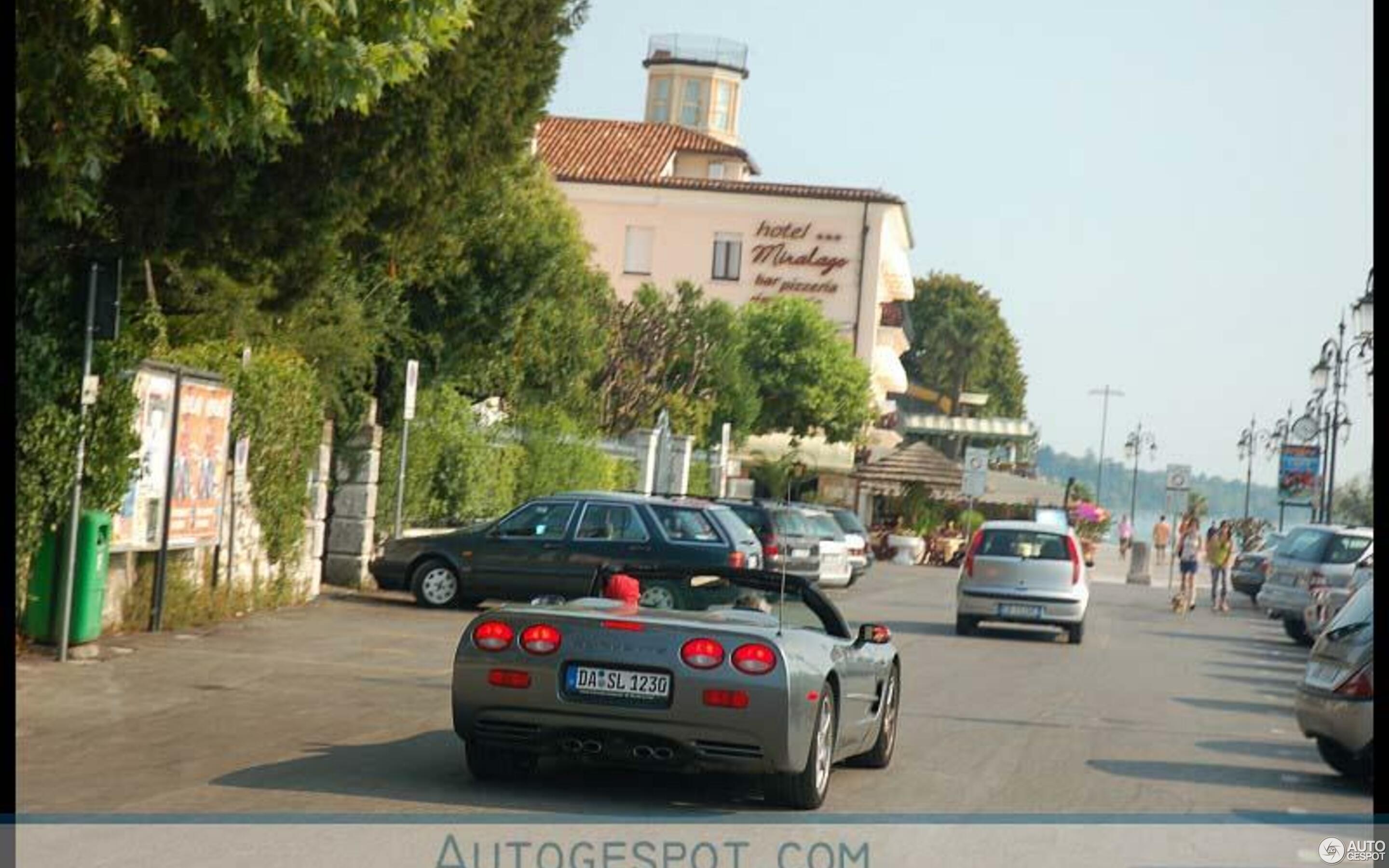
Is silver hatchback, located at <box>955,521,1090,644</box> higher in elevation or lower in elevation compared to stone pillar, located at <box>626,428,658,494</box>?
lower

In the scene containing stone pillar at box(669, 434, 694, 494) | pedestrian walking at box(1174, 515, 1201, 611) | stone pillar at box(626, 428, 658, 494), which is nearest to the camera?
pedestrian walking at box(1174, 515, 1201, 611)

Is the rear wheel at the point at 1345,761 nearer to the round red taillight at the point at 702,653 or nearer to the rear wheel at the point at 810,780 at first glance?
the rear wheel at the point at 810,780

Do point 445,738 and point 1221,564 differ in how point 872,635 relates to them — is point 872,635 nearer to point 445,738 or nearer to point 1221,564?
point 445,738

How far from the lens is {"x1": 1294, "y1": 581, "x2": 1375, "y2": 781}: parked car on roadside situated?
13.5 metres

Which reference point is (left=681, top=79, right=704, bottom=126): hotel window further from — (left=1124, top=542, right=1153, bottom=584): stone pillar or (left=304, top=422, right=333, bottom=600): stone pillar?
(left=304, top=422, right=333, bottom=600): stone pillar

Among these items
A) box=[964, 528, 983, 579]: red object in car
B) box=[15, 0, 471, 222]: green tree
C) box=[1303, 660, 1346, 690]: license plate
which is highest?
box=[15, 0, 471, 222]: green tree

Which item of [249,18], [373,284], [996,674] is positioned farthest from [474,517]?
[249,18]

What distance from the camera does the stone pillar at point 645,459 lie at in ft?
145

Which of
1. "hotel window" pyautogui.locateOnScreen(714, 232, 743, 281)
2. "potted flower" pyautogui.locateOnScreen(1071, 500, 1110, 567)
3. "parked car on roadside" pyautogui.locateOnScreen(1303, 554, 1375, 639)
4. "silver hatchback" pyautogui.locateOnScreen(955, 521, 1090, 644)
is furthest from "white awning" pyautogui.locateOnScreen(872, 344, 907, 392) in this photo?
"silver hatchback" pyautogui.locateOnScreen(955, 521, 1090, 644)

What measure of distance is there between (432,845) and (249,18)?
5714 millimetres

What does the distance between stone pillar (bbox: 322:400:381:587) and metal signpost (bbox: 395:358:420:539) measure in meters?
0.35

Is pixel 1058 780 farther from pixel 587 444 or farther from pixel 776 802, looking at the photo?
pixel 587 444

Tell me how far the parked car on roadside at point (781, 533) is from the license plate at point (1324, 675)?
772 inches

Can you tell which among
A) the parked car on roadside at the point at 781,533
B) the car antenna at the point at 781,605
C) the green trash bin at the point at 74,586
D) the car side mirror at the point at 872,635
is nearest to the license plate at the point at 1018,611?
the parked car on roadside at the point at 781,533
